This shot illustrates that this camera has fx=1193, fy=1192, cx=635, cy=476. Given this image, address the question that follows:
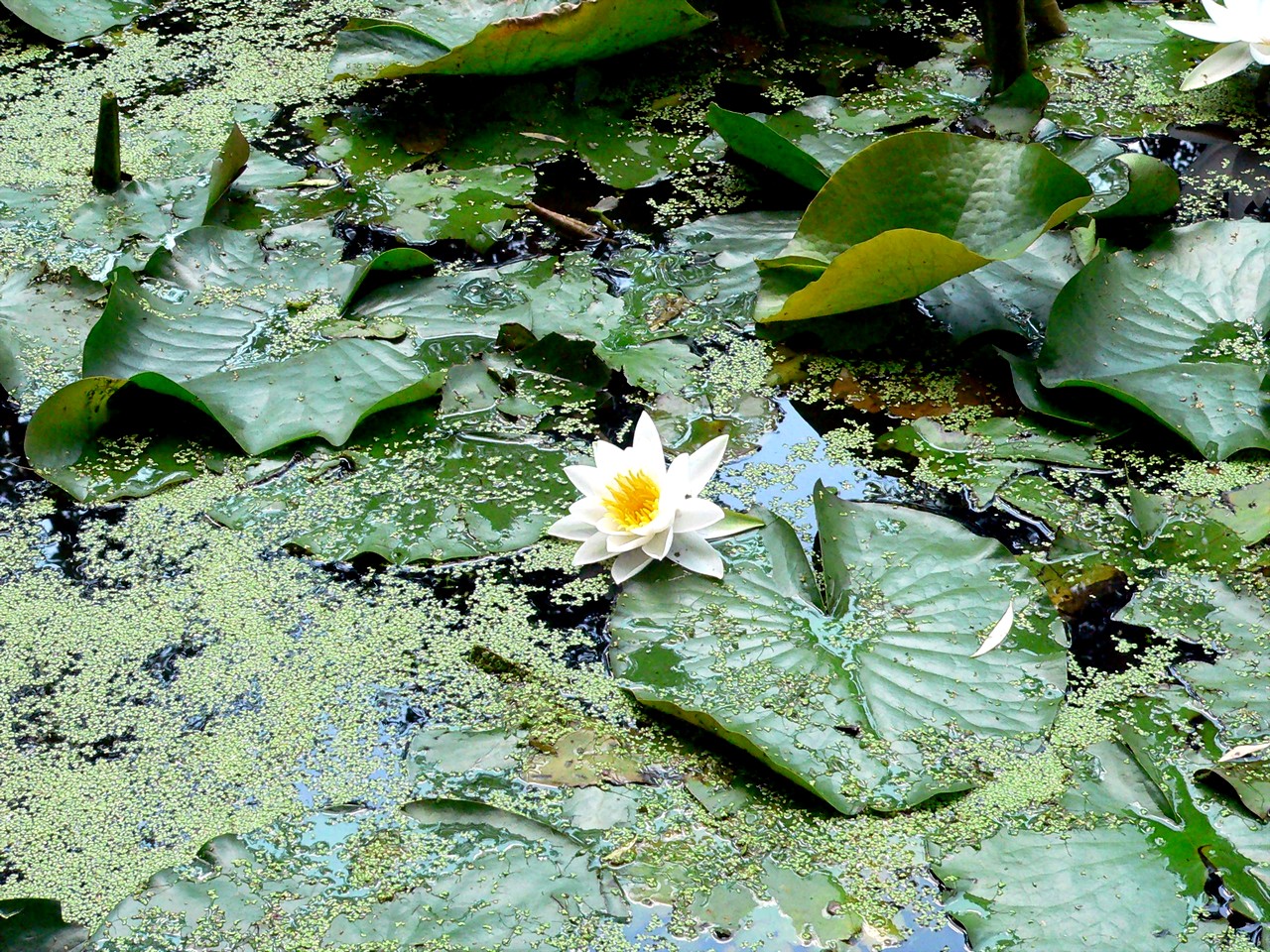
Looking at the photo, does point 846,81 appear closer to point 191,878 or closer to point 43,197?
point 43,197

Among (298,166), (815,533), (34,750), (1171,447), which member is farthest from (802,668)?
(298,166)

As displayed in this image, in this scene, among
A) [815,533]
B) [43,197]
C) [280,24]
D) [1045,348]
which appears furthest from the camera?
[280,24]

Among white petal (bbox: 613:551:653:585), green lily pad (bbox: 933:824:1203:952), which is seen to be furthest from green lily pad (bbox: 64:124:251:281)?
green lily pad (bbox: 933:824:1203:952)

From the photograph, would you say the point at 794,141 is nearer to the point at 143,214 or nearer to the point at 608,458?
the point at 608,458

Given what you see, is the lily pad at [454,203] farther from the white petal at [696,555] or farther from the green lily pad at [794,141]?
the white petal at [696,555]

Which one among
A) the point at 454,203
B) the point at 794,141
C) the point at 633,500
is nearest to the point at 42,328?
the point at 454,203

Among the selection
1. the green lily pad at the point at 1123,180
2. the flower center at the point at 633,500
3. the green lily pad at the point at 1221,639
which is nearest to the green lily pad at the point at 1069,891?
the green lily pad at the point at 1221,639
